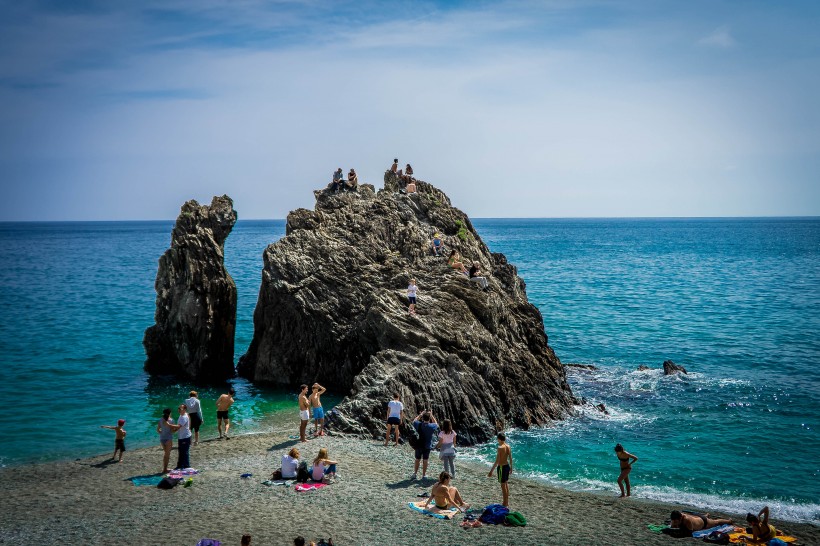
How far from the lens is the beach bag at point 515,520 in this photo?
19797mm

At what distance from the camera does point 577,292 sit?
77938 mm

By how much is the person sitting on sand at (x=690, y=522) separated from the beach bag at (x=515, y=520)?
4431 millimetres

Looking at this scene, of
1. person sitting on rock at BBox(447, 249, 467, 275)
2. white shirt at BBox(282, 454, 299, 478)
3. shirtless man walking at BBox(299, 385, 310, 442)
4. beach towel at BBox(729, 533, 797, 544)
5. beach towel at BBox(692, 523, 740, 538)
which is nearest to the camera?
beach towel at BBox(729, 533, 797, 544)

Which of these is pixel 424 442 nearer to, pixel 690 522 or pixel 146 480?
pixel 690 522

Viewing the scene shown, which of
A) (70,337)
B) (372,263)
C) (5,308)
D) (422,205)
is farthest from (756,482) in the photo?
(5,308)

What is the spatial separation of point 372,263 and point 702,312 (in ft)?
131

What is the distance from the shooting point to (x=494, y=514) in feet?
65.5

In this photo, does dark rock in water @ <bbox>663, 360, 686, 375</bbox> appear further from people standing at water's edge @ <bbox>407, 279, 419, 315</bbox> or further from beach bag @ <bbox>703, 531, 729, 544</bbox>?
beach bag @ <bbox>703, 531, 729, 544</bbox>

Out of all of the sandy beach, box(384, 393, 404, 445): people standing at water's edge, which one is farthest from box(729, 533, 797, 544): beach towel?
box(384, 393, 404, 445): people standing at water's edge

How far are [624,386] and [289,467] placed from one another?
22.8m

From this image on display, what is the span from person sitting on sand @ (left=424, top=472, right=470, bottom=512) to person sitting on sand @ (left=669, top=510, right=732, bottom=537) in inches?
241

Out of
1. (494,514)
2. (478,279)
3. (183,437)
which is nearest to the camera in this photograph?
(494,514)

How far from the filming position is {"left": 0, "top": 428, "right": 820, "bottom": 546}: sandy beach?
18.8 meters

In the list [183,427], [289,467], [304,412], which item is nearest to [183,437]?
[183,427]
